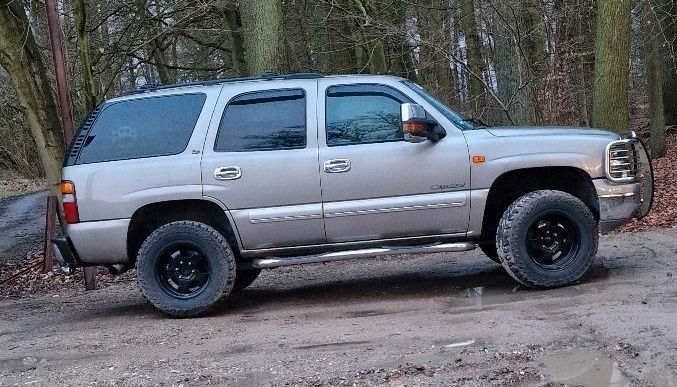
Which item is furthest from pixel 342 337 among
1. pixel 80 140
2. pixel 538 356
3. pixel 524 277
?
pixel 80 140

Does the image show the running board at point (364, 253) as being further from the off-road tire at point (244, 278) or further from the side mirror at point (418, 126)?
the off-road tire at point (244, 278)

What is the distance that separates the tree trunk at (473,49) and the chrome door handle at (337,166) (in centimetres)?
955

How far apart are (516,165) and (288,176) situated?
1.91 m

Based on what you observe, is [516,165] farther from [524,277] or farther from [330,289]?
[330,289]

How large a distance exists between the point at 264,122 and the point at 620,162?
3045 millimetres

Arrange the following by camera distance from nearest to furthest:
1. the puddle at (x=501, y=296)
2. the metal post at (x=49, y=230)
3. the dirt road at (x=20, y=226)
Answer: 1. the puddle at (x=501, y=296)
2. the metal post at (x=49, y=230)
3. the dirt road at (x=20, y=226)

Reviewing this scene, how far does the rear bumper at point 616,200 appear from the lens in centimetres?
638

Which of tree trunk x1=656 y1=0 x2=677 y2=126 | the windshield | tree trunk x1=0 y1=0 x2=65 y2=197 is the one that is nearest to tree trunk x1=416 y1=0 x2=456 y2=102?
tree trunk x1=656 y1=0 x2=677 y2=126

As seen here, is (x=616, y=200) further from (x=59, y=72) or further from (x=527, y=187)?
(x=59, y=72)

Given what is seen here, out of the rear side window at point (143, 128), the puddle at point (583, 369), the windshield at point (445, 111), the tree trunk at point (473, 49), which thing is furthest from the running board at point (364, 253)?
the tree trunk at point (473, 49)

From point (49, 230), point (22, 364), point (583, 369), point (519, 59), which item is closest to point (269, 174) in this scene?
point (22, 364)

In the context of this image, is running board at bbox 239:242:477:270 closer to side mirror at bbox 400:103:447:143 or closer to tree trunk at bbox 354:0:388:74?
side mirror at bbox 400:103:447:143

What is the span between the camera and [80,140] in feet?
22.1

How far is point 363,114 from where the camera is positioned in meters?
6.62
